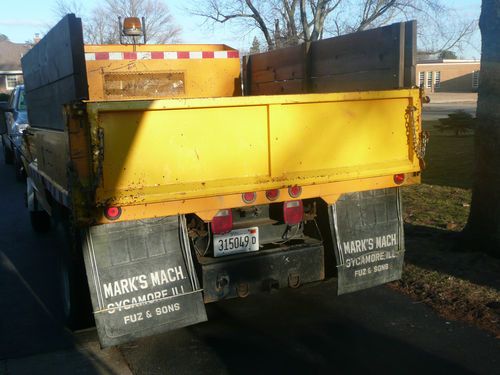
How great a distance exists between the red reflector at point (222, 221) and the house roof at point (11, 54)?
58802 mm

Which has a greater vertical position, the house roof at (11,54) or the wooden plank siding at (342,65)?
the house roof at (11,54)

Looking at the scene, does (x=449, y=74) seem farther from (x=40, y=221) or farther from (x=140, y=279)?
(x=140, y=279)

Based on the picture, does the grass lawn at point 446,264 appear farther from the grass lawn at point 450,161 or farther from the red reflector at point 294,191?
the red reflector at point 294,191

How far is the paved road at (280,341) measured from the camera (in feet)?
12.1

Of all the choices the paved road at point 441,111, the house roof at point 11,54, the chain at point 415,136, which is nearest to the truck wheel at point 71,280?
the chain at point 415,136

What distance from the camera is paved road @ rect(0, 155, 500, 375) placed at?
370 centimetres

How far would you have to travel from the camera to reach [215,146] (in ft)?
11.7

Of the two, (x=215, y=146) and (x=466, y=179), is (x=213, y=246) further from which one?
(x=466, y=179)

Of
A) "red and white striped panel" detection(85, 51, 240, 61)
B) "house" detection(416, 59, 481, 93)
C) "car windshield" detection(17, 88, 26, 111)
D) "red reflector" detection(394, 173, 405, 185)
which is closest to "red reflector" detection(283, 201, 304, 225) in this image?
"red reflector" detection(394, 173, 405, 185)

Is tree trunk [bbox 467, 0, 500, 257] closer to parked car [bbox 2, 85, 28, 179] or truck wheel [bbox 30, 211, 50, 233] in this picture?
truck wheel [bbox 30, 211, 50, 233]

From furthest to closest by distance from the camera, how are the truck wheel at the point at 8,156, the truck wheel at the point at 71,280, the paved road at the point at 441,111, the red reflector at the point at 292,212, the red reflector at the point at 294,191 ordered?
the paved road at the point at 441,111 → the truck wheel at the point at 8,156 → the truck wheel at the point at 71,280 → the red reflector at the point at 292,212 → the red reflector at the point at 294,191

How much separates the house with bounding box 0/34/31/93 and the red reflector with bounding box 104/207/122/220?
5620 centimetres

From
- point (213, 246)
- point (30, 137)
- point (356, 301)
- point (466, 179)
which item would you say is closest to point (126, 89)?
Answer: point (30, 137)

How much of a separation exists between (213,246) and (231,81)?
3388 mm
